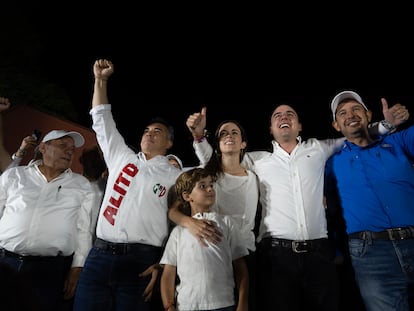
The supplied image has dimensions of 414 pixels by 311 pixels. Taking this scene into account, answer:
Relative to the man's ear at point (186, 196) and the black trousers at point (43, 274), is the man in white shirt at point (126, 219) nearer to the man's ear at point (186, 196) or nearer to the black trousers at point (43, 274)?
the man's ear at point (186, 196)

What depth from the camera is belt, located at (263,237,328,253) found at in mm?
2688

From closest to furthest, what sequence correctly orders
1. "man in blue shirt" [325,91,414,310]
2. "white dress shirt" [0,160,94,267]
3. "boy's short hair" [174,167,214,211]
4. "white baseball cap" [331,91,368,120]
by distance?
1. "man in blue shirt" [325,91,414,310]
2. "boy's short hair" [174,167,214,211]
3. "white dress shirt" [0,160,94,267]
4. "white baseball cap" [331,91,368,120]

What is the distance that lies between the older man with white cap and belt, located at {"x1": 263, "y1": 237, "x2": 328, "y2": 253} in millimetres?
1703

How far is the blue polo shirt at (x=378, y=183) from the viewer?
2648mm

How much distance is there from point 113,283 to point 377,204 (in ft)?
6.91

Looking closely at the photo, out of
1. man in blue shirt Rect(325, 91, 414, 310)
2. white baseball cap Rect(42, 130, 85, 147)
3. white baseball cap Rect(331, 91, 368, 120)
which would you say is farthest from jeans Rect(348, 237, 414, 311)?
white baseball cap Rect(42, 130, 85, 147)

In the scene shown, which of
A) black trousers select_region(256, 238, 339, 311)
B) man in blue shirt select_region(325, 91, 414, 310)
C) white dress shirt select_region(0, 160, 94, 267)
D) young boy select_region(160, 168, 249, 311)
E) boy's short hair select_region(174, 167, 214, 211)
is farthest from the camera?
white dress shirt select_region(0, 160, 94, 267)

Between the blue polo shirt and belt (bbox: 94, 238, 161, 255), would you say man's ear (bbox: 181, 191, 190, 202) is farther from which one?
the blue polo shirt

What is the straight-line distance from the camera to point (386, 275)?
2.49 meters

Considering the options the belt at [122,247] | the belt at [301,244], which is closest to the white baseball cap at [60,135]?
the belt at [122,247]

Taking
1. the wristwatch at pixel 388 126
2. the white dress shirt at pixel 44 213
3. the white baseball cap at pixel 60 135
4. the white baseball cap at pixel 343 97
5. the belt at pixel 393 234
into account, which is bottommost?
the belt at pixel 393 234

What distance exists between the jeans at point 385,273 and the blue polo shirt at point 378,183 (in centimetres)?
15

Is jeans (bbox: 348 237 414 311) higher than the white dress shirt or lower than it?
lower

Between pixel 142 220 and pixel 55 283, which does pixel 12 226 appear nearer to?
pixel 55 283
